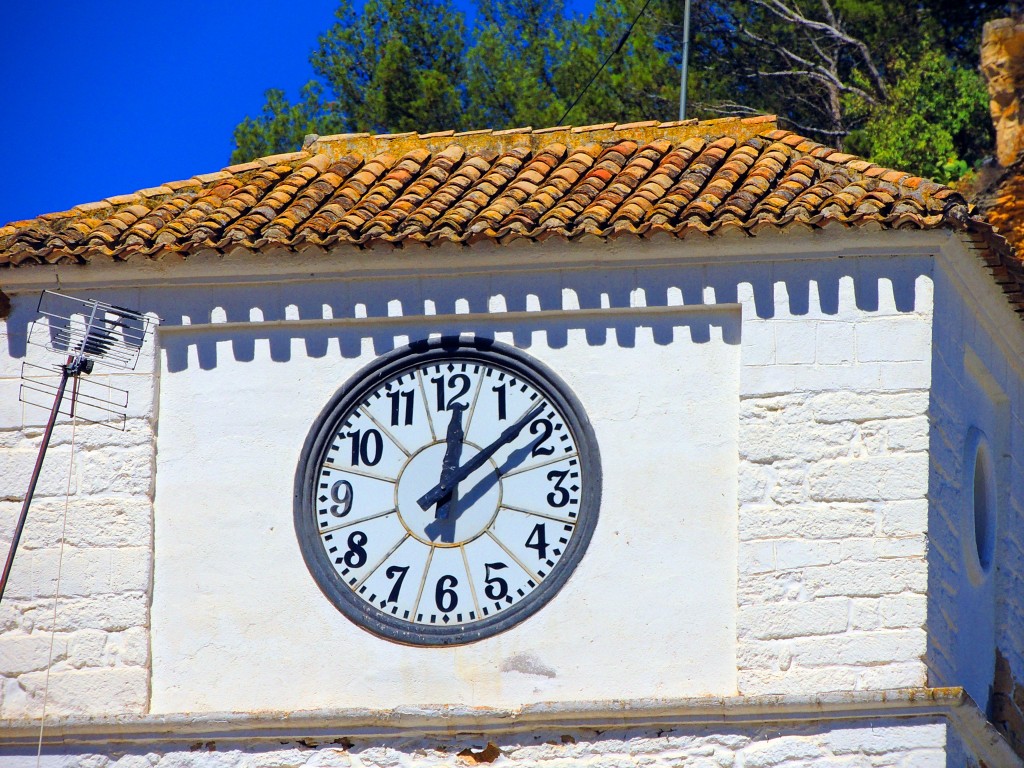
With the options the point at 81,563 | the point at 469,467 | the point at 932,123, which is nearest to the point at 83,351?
the point at 81,563

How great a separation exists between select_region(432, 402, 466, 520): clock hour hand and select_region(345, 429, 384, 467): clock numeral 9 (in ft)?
1.22

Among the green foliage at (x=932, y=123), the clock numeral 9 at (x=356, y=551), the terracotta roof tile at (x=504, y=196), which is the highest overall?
the green foliage at (x=932, y=123)

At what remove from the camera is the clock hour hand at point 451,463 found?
10203mm

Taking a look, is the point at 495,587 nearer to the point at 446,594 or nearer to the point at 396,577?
the point at 446,594

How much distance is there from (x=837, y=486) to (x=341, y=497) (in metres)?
2.69

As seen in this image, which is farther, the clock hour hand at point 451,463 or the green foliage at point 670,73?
the green foliage at point 670,73

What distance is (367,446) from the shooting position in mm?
10398

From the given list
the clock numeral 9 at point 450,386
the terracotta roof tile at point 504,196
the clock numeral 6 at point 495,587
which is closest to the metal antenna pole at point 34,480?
the terracotta roof tile at point 504,196

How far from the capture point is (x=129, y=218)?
11.4 m

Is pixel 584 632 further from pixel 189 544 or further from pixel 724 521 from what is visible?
pixel 189 544

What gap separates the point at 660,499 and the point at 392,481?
4.83 ft

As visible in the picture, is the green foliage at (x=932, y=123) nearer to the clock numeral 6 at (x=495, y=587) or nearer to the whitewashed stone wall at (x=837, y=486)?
the whitewashed stone wall at (x=837, y=486)

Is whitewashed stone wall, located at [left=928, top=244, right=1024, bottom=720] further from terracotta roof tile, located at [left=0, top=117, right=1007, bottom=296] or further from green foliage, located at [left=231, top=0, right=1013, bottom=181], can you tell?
green foliage, located at [left=231, top=0, right=1013, bottom=181]

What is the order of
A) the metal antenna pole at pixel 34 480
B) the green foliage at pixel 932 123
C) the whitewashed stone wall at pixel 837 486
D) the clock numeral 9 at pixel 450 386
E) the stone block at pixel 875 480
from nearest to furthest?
1. the whitewashed stone wall at pixel 837 486
2. the stone block at pixel 875 480
3. the metal antenna pole at pixel 34 480
4. the clock numeral 9 at pixel 450 386
5. the green foliage at pixel 932 123
